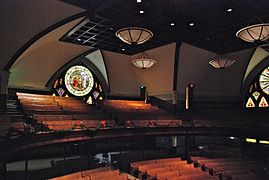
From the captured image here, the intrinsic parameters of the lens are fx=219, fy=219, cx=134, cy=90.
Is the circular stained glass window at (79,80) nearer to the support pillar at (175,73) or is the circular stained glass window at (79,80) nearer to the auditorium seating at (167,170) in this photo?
the support pillar at (175,73)

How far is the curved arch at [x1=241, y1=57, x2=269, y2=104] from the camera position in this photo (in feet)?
63.0

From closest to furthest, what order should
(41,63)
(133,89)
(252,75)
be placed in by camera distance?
(41,63)
(252,75)
(133,89)

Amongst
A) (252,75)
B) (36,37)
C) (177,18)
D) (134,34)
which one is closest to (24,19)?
(36,37)

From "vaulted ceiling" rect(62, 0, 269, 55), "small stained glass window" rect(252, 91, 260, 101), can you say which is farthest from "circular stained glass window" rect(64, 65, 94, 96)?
"small stained glass window" rect(252, 91, 260, 101)

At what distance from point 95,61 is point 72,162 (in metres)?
10.3

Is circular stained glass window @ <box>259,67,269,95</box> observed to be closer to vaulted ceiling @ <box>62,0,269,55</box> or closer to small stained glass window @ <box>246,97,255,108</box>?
small stained glass window @ <box>246,97,255,108</box>

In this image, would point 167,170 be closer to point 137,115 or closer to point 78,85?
point 137,115

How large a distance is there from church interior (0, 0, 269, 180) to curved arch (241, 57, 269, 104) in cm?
8

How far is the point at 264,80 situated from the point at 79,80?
1648 centimetres

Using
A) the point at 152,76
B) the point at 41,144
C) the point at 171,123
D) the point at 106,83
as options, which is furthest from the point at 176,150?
the point at 41,144

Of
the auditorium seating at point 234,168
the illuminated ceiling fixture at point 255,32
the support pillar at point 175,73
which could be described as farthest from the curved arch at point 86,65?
the illuminated ceiling fixture at point 255,32

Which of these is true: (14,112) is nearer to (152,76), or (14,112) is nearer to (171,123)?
(171,123)

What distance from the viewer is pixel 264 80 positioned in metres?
19.3

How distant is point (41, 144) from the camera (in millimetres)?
9445
